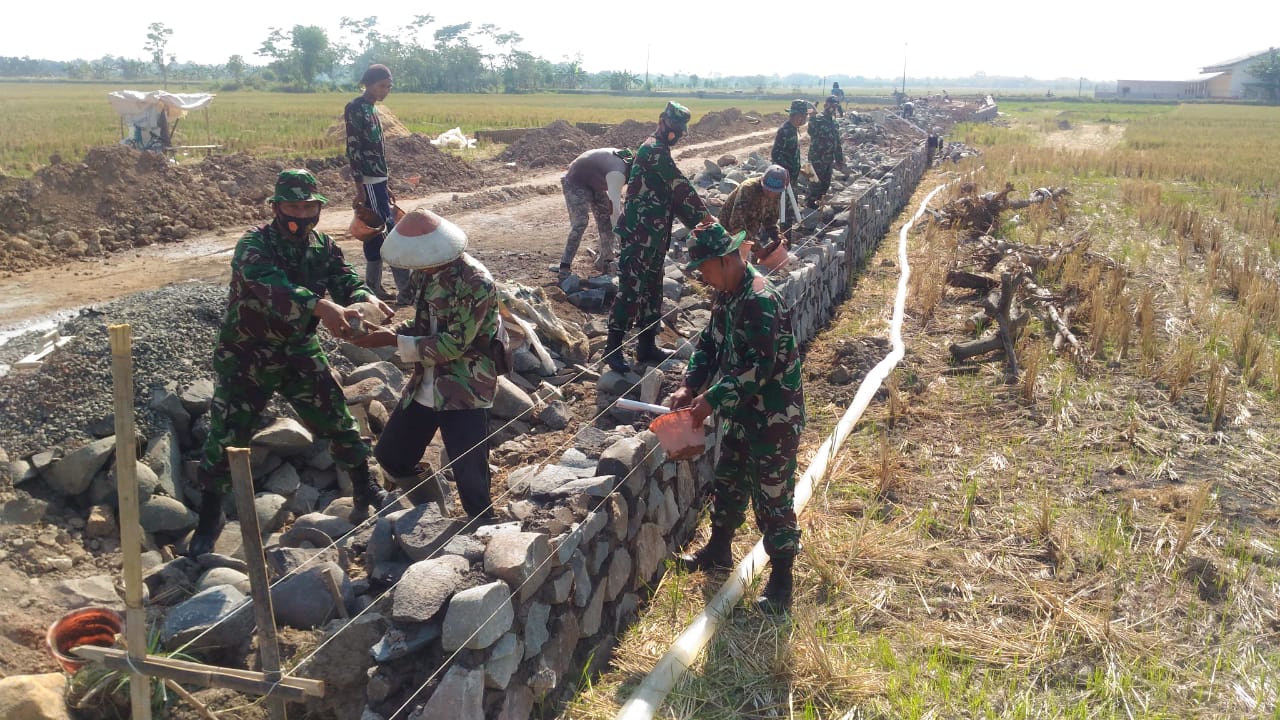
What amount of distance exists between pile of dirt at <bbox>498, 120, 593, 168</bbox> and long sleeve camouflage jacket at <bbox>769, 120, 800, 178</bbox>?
8934 millimetres

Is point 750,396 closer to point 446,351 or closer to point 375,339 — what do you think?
point 446,351

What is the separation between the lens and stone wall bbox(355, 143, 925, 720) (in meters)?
2.97

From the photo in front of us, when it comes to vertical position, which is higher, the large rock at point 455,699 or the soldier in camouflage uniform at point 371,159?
the soldier in camouflage uniform at point 371,159

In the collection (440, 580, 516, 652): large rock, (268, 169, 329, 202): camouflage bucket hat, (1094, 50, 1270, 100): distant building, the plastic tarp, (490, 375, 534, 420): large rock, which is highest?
(1094, 50, 1270, 100): distant building

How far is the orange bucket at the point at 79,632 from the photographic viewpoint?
11.0ft

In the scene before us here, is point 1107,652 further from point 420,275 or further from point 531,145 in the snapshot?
point 531,145

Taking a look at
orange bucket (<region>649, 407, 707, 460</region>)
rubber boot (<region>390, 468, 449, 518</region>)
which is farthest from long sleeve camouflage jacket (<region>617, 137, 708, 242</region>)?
orange bucket (<region>649, 407, 707, 460</region>)

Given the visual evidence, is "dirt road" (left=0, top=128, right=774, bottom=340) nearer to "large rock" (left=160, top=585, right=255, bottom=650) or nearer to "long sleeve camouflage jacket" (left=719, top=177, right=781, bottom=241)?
"long sleeve camouflage jacket" (left=719, top=177, right=781, bottom=241)

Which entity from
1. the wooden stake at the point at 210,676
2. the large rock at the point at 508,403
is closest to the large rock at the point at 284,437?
the large rock at the point at 508,403

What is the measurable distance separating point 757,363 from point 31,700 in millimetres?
2931

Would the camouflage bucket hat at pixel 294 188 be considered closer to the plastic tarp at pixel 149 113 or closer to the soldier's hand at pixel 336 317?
the soldier's hand at pixel 336 317

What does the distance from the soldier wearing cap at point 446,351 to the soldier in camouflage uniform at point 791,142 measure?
7118 mm

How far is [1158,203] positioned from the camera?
16.3m

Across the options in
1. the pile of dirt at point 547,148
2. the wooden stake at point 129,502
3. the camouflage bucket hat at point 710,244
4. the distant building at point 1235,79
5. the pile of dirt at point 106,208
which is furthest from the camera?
the distant building at point 1235,79
